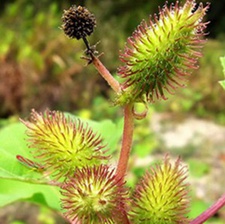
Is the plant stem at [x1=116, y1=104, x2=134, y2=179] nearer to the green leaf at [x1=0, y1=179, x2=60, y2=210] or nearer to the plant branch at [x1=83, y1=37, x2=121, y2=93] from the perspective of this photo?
the plant branch at [x1=83, y1=37, x2=121, y2=93]

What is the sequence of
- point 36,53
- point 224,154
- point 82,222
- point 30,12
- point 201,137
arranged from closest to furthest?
point 82,222 < point 224,154 < point 201,137 < point 36,53 < point 30,12

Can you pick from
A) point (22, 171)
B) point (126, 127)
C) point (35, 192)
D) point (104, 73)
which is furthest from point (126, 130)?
point (35, 192)

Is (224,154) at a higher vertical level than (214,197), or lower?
higher

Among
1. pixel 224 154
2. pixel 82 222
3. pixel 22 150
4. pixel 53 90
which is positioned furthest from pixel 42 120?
pixel 53 90

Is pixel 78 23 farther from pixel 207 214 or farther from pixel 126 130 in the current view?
pixel 207 214

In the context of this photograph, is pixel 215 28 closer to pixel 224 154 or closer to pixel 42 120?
pixel 224 154

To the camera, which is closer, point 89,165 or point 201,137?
point 89,165

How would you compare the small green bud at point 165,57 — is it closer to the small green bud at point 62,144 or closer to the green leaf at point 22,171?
the small green bud at point 62,144

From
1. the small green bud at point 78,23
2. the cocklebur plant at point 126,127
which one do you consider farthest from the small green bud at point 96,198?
the small green bud at point 78,23

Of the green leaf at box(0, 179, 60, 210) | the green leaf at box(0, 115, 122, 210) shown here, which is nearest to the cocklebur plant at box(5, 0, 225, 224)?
the green leaf at box(0, 115, 122, 210)
